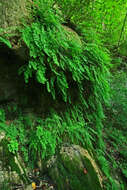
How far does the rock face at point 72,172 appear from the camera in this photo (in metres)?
2.41

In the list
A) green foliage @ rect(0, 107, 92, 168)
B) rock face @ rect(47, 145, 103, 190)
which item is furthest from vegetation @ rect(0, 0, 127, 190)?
rock face @ rect(47, 145, 103, 190)

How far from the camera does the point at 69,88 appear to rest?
351 cm

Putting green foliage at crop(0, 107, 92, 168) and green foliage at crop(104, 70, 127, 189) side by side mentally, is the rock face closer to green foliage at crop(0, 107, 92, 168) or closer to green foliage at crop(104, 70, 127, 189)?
green foliage at crop(0, 107, 92, 168)

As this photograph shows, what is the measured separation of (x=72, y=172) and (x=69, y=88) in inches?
74.9

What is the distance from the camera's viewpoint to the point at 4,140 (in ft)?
7.57

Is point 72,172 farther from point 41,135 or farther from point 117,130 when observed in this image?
point 117,130

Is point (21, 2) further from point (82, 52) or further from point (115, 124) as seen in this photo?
point (115, 124)

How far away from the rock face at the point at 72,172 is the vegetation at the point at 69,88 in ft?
0.79

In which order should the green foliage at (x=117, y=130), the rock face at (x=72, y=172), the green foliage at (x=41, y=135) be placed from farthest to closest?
the green foliage at (x=117, y=130), the green foliage at (x=41, y=135), the rock face at (x=72, y=172)

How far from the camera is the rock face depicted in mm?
2409

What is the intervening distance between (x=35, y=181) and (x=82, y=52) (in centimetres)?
289

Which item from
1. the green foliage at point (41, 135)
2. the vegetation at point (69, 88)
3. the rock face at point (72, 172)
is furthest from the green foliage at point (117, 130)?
the rock face at point (72, 172)

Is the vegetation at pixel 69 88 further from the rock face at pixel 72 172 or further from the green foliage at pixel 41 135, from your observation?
the rock face at pixel 72 172

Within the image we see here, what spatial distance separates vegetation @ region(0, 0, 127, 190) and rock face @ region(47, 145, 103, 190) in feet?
0.79
